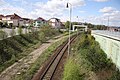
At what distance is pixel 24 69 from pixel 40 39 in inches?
1205

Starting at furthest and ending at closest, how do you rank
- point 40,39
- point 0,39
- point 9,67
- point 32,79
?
point 40,39 < point 0,39 < point 9,67 < point 32,79

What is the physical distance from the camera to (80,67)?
20422mm

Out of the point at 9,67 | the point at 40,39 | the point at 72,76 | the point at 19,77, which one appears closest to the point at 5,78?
the point at 19,77

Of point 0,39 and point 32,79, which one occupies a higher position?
point 0,39

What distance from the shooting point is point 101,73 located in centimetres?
1725

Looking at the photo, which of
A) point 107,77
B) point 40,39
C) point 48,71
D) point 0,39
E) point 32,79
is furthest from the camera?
point 40,39

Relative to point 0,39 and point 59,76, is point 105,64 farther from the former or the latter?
point 0,39

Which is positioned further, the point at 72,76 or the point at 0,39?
the point at 0,39

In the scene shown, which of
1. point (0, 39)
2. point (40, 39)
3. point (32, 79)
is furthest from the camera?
point (40, 39)

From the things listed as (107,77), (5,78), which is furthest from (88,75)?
(5,78)

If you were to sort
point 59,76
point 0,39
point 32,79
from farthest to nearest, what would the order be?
point 0,39 < point 59,76 < point 32,79

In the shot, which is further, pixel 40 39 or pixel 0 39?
pixel 40 39

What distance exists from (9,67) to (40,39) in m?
29.9

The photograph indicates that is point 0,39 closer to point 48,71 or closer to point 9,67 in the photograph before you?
point 9,67
